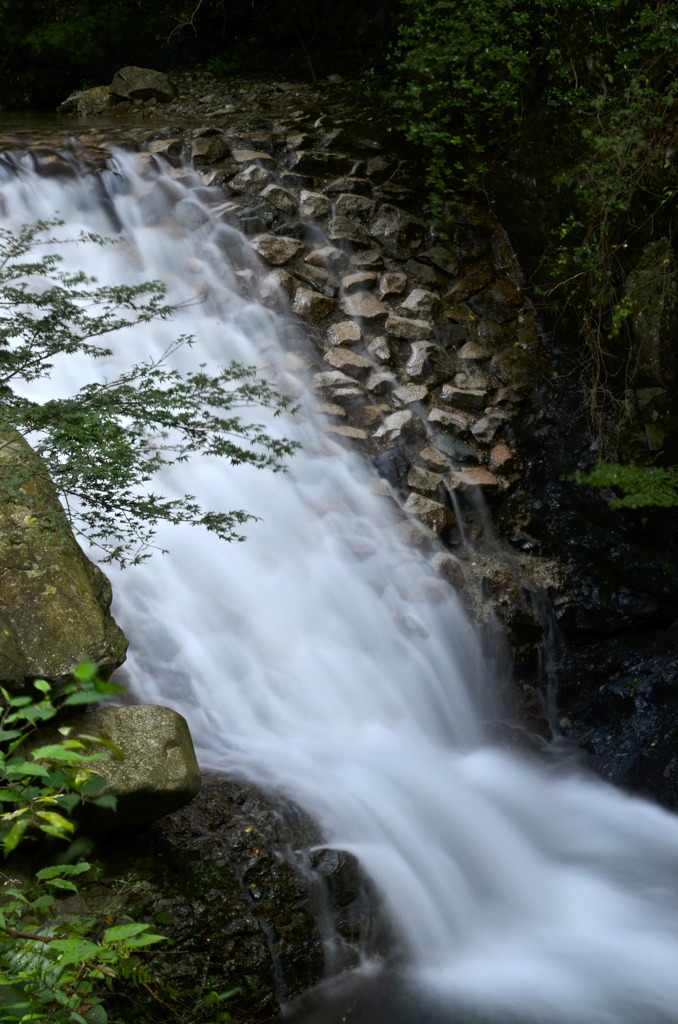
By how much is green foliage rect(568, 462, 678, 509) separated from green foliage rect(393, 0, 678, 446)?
15.4 inches

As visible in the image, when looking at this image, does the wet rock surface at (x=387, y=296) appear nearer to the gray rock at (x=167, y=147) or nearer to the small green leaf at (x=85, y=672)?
the gray rock at (x=167, y=147)

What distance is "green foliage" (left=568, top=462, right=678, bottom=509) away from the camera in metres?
5.01

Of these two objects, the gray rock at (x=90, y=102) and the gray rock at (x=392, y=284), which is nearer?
the gray rock at (x=392, y=284)

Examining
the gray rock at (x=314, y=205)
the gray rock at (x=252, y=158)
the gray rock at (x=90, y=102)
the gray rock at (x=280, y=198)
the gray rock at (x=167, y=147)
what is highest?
the gray rock at (x=90, y=102)

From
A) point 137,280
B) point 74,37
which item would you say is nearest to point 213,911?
point 137,280

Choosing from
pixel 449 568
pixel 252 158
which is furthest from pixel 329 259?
pixel 449 568

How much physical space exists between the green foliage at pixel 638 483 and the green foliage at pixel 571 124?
15.4 inches

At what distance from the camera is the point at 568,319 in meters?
5.91

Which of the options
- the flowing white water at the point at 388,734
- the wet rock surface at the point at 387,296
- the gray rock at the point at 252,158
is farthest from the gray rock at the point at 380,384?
the gray rock at the point at 252,158

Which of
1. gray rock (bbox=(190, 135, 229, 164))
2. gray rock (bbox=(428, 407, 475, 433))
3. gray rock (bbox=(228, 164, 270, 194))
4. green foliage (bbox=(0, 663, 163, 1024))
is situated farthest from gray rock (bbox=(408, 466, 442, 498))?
green foliage (bbox=(0, 663, 163, 1024))

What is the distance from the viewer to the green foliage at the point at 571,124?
5.34 metres

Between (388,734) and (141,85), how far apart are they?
734cm

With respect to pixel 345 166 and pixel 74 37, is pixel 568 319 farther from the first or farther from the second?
pixel 74 37

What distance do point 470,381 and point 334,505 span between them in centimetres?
141
